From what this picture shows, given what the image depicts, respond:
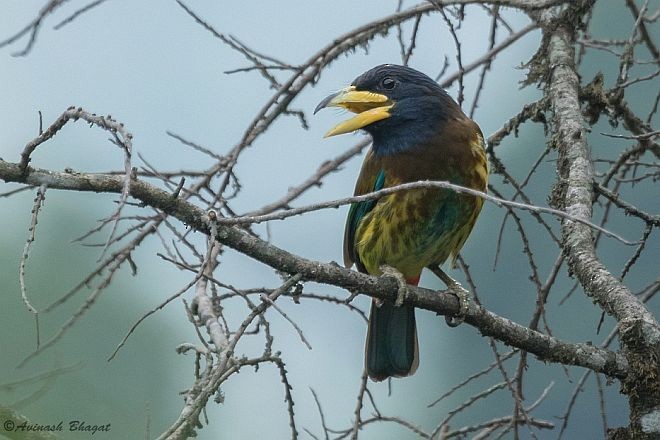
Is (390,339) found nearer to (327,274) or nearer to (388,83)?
(388,83)

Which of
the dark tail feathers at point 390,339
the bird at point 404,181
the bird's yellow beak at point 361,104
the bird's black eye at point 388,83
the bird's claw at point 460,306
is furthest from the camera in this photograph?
the dark tail feathers at point 390,339

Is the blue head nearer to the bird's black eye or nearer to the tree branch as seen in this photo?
the bird's black eye

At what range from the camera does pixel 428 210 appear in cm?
362

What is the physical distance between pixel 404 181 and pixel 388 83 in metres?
0.48

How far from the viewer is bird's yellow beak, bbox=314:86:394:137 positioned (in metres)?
3.80

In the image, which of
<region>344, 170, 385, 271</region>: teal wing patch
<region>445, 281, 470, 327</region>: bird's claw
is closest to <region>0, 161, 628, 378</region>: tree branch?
<region>445, 281, 470, 327</region>: bird's claw

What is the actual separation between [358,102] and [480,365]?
9109mm

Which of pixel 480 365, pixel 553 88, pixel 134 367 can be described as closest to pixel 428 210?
pixel 553 88

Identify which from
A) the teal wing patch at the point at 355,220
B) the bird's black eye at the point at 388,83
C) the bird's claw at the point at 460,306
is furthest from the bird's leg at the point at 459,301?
the bird's black eye at the point at 388,83

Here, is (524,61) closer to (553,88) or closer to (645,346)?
(553,88)

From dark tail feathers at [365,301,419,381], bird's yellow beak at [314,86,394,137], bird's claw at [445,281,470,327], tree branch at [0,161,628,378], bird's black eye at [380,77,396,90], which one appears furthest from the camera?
dark tail feathers at [365,301,419,381]

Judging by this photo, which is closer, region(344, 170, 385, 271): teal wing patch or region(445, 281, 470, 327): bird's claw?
region(445, 281, 470, 327): bird's claw

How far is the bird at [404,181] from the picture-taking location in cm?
368

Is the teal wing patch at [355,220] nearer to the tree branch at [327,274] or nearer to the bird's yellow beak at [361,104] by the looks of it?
the bird's yellow beak at [361,104]
